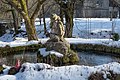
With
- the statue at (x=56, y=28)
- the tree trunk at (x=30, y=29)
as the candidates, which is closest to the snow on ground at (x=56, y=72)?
the statue at (x=56, y=28)

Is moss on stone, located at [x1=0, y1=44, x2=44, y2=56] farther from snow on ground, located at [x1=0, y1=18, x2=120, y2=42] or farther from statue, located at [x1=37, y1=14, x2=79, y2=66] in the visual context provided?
snow on ground, located at [x1=0, y1=18, x2=120, y2=42]

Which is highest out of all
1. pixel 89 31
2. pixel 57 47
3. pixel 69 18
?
pixel 69 18

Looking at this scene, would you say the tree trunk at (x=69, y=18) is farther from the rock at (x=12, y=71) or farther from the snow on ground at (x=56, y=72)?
the snow on ground at (x=56, y=72)

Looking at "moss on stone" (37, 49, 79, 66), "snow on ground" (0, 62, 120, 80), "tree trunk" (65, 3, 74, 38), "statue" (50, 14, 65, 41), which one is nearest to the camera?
"snow on ground" (0, 62, 120, 80)

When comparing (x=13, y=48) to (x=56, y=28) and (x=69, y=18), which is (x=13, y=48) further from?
(x=69, y=18)

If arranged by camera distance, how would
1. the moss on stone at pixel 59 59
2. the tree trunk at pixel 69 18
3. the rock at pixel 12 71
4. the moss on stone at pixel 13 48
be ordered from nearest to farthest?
the rock at pixel 12 71, the moss on stone at pixel 59 59, the moss on stone at pixel 13 48, the tree trunk at pixel 69 18

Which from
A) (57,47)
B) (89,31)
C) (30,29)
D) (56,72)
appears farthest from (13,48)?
(89,31)

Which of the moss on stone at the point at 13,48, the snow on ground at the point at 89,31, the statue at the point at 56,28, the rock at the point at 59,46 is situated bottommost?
the snow on ground at the point at 89,31

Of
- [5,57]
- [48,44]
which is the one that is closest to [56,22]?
[48,44]

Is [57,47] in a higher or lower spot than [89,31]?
higher

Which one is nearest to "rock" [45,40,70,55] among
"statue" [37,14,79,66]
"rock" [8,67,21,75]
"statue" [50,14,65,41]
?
"statue" [37,14,79,66]

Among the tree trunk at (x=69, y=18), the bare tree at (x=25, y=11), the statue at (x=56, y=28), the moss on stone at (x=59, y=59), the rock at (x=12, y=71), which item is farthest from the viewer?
the tree trunk at (x=69, y=18)

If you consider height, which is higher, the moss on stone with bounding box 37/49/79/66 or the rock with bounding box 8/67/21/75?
the rock with bounding box 8/67/21/75

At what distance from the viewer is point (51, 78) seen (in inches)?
436
